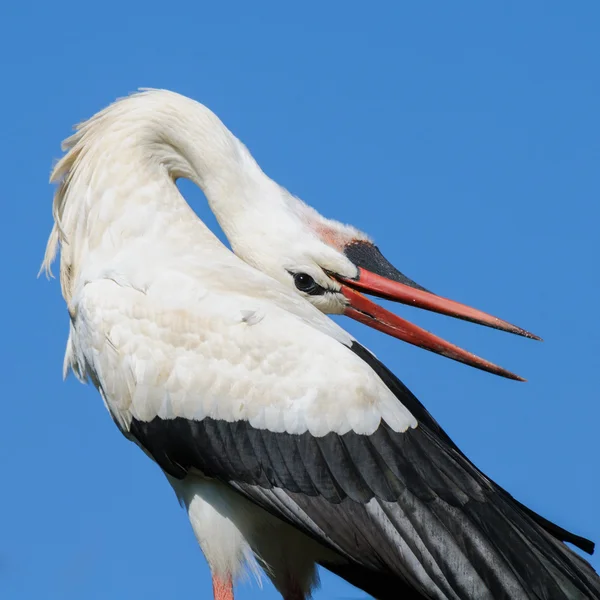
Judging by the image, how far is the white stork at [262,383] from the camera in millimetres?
9148

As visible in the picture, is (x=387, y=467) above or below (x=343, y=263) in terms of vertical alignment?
below

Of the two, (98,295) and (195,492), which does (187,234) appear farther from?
(195,492)

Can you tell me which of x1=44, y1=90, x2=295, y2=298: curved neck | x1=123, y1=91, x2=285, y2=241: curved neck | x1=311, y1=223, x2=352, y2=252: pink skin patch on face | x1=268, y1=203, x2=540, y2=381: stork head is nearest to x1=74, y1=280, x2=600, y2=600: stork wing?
x1=44, y1=90, x2=295, y2=298: curved neck

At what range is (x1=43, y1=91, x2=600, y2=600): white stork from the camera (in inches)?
360

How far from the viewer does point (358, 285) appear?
1034 centimetres

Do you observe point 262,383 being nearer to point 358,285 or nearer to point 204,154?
point 358,285

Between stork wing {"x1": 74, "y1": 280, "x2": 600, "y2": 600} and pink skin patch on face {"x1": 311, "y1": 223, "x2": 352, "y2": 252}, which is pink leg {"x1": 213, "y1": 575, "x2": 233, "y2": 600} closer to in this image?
stork wing {"x1": 74, "y1": 280, "x2": 600, "y2": 600}

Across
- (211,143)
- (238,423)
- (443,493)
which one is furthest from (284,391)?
(211,143)

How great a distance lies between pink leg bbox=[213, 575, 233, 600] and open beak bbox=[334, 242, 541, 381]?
1695 mm

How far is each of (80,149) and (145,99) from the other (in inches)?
17.9

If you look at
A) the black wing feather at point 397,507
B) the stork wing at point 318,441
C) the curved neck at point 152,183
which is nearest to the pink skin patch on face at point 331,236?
the curved neck at point 152,183

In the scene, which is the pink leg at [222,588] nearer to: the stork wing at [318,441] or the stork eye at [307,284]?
the stork wing at [318,441]

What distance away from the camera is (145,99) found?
34.1ft

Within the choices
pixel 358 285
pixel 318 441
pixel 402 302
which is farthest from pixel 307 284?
pixel 318 441
